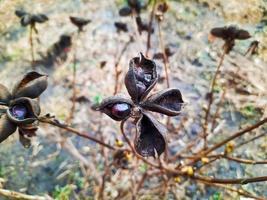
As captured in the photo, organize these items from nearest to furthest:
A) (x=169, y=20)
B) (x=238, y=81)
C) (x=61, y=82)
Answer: (x=238, y=81), (x=61, y=82), (x=169, y=20)

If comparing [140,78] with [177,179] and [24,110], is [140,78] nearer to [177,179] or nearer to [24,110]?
[24,110]

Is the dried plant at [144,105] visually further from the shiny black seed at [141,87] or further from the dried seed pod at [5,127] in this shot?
the dried seed pod at [5,127]

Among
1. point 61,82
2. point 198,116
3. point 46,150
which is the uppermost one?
point 61,82

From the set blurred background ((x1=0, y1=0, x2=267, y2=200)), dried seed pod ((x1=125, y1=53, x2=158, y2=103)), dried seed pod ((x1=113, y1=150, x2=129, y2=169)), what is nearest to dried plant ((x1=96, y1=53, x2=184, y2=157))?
dried seed pod ((x1=125, y1=53, x2=158, y2=103))

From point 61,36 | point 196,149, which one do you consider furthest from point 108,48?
point 196,149

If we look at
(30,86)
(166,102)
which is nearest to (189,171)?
(166,102)

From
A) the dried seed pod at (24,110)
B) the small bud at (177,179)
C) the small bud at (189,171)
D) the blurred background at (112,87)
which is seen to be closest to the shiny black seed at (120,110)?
the dried seed pod at (24,110)

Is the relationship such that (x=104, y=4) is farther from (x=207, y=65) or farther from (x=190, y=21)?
(x=207, y=65)
